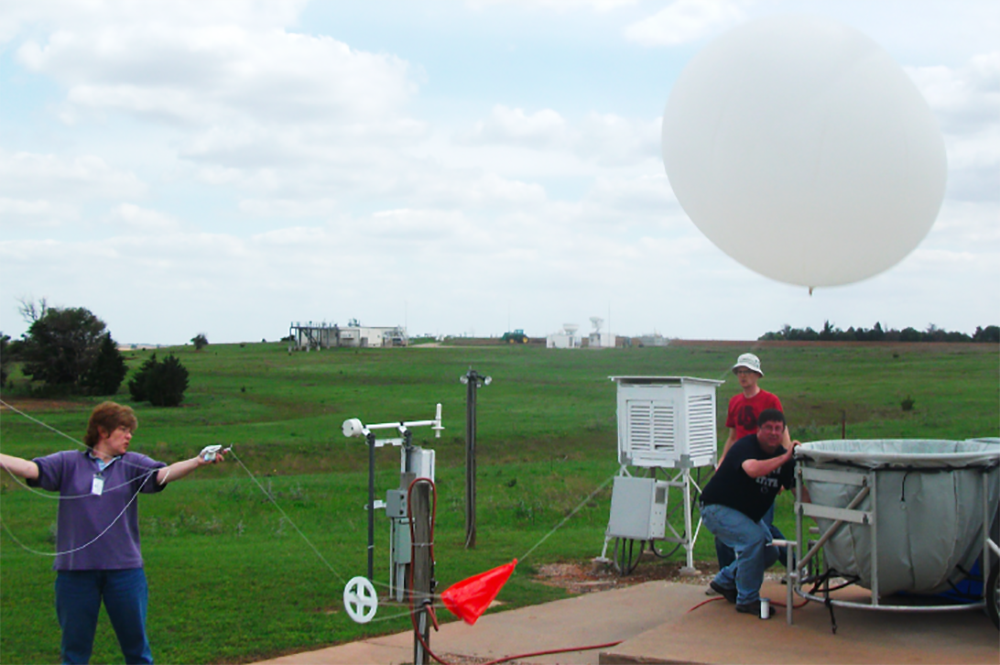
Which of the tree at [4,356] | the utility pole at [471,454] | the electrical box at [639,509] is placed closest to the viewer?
the electrical box at [639,509]

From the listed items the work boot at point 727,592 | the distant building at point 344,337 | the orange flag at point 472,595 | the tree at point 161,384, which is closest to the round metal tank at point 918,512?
the work boot at point 727,592

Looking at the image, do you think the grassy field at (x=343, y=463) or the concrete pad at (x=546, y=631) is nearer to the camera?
the concrete pad at (x=546, y=631)

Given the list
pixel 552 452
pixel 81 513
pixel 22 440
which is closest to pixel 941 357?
pixel 552 452

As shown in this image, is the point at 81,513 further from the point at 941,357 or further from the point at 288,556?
the point at 941,357

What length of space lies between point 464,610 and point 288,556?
5787 mm

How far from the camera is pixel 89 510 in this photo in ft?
17.5

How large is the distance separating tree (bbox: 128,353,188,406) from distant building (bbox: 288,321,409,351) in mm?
53256

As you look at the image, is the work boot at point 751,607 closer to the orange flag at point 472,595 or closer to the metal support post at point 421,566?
the orange flag at point 472,595

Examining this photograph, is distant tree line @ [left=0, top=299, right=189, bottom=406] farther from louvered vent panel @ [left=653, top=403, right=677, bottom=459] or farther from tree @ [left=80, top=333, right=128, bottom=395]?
louvered vent panel @ [left=653, top=403, right=677, bottom=459]

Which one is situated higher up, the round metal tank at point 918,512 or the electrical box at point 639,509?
the round metal tank at point 918,512

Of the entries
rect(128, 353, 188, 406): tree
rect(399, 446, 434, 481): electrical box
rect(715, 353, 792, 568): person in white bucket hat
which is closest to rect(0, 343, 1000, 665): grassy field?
rect(128, 353, 188, 406): tree

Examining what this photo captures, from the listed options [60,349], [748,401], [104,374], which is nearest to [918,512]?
[748,401]

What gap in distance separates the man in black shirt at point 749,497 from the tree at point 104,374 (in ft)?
158

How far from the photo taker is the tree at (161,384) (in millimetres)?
47062
